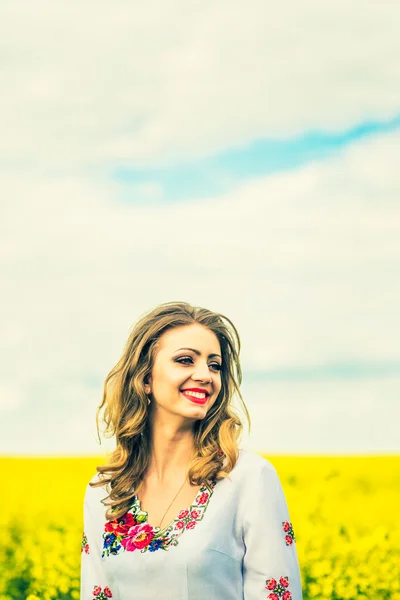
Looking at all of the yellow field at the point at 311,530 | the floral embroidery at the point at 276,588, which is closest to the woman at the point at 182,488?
the floral embroidery at the point at 276,588

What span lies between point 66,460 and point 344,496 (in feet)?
13.6

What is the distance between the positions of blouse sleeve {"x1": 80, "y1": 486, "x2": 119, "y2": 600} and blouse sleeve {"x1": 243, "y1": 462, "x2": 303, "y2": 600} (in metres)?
0.52

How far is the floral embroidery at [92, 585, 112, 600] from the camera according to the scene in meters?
3.28

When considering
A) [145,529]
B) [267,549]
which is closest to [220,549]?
[267,549]

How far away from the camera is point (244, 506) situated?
10.2 feet

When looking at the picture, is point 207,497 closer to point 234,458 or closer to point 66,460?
point 234,458

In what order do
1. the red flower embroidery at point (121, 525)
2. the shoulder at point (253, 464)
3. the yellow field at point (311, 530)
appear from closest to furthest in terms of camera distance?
1. the shoulder at point (253, 464)
2. the red flower embroidery at point (121, 525)
3. the yellow field at point (311, 530)

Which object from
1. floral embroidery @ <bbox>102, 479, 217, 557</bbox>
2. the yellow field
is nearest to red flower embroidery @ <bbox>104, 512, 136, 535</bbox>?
floral embroidery @ <bbox>102, 479, 217, 557</bbox>

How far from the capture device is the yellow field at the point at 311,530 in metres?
6.02

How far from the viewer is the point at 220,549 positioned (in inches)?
119

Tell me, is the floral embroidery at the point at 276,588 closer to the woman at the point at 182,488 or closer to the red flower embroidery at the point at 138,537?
the woman at the point at 182,488

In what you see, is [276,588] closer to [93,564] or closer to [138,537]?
[138,537]

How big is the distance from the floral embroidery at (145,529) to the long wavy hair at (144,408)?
0.04 m

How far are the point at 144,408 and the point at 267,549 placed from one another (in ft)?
2.21
